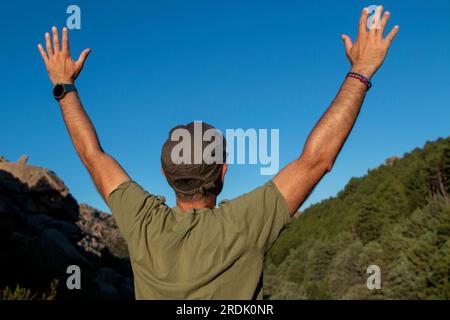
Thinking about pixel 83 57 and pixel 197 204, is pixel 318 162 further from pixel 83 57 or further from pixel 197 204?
pixel 83 57

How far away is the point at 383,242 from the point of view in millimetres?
72188

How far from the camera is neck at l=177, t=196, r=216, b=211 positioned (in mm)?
2650

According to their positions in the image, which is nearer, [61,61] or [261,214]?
[261,214]

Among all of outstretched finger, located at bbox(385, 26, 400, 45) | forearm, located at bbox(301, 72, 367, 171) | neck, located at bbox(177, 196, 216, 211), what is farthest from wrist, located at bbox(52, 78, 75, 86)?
outstretched finger, located at bbox(385, 26, 400, 45)

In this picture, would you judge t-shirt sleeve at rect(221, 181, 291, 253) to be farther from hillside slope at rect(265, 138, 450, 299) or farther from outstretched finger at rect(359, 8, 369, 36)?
hillside slope at rect(265, 138, 450, 299)

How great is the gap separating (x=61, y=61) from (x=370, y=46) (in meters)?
1.86

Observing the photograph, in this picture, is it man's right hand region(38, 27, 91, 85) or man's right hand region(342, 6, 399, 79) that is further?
man's right hand region(38, 27, 91, 85)

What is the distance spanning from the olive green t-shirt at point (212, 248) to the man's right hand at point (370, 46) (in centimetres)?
86

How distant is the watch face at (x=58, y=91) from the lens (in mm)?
3125

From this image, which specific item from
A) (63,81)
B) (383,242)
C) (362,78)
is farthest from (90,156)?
(383,242)

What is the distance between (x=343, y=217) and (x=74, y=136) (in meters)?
135

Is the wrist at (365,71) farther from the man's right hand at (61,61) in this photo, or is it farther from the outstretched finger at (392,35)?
the man's right hand at (61,61)

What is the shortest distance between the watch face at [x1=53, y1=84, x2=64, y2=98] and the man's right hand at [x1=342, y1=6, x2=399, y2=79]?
167cm

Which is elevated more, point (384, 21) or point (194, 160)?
point (384, 21)
